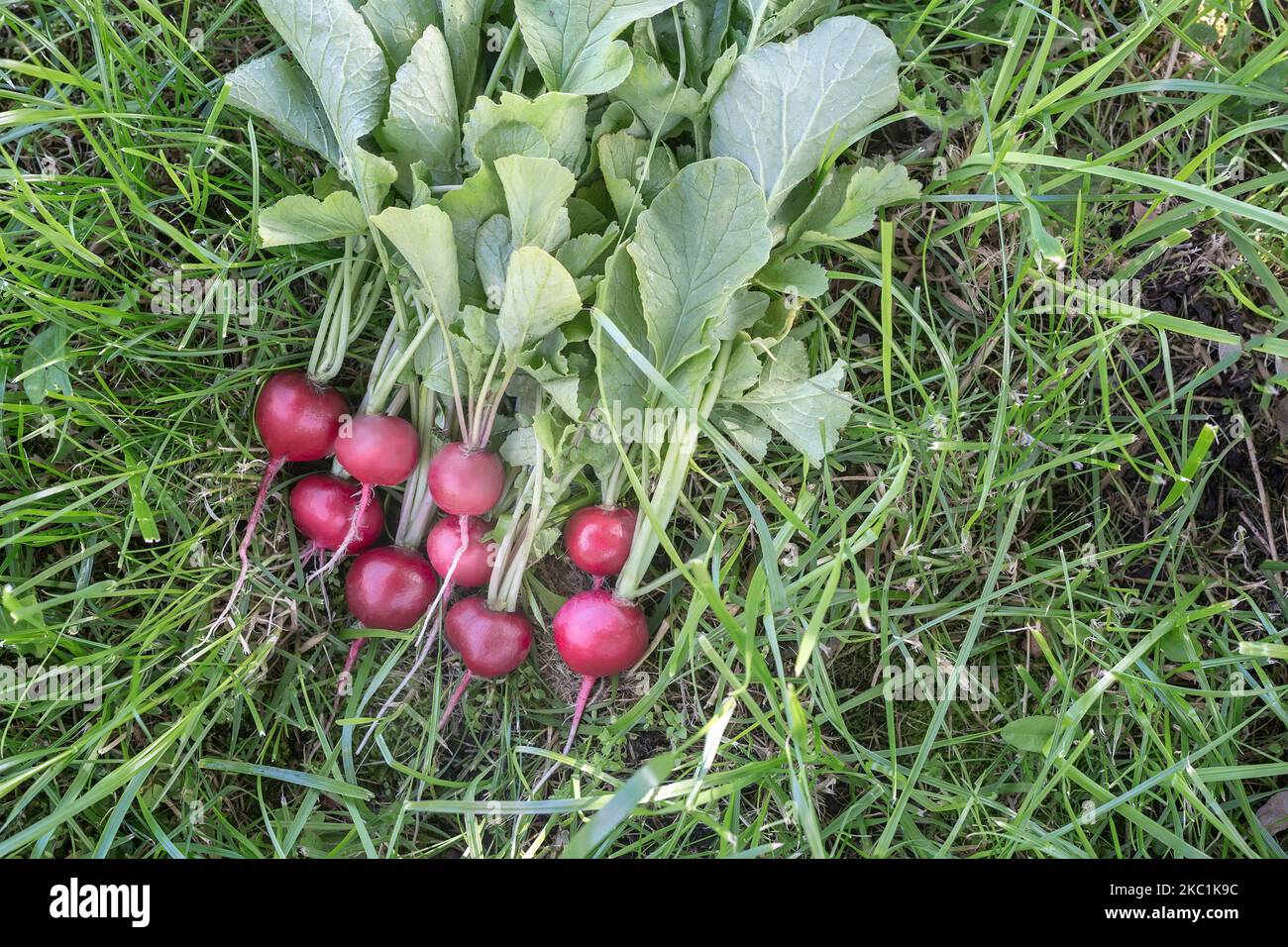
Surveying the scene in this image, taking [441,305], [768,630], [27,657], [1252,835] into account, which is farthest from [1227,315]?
[27,657]

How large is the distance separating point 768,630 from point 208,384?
4.02 feet

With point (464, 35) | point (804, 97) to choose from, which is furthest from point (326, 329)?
point (804, 97)

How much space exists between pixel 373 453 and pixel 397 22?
791mm

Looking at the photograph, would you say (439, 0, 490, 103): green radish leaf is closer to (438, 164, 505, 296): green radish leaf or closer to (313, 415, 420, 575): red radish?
(438, 164, 505, 296): green radish leaf

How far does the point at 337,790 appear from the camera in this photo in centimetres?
177

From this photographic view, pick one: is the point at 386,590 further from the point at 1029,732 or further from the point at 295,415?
the point at 1029,732

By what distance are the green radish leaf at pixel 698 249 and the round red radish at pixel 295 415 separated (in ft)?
2.25

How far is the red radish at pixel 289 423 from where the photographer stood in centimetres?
183

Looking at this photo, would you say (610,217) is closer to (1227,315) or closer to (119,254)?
(119,254)

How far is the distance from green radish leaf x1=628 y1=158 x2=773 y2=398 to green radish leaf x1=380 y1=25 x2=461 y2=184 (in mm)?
405

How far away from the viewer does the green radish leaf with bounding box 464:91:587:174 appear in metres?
1.55

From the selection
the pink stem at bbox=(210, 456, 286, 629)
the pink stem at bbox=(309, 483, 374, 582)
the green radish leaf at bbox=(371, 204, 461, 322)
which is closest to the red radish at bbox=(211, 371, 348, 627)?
the pink stem at bbox=(210, 456, 286, 629)

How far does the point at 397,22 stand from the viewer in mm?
1704

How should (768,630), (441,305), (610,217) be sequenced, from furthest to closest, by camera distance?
(610,217), (441,305), (768,630)
